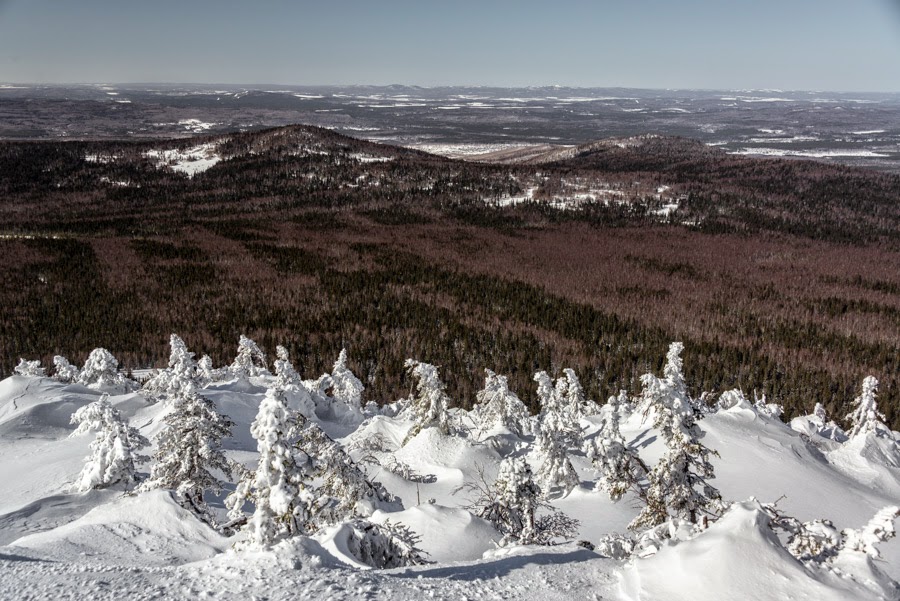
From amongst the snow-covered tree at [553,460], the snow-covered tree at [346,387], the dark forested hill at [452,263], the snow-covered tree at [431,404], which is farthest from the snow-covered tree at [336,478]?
the dark forested hill at [452,263]

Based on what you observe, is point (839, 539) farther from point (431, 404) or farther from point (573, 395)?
point (573, 395)

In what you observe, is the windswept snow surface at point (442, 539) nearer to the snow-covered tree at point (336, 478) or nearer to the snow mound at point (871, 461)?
the snow mound at point (871, 461)

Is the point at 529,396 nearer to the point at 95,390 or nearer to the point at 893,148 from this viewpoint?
the point at 95,390

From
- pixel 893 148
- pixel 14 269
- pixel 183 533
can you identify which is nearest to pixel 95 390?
pixel 183 533

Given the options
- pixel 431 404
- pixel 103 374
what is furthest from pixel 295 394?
pixel 103 374

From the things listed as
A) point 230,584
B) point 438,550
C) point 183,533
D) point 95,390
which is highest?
point 230,584

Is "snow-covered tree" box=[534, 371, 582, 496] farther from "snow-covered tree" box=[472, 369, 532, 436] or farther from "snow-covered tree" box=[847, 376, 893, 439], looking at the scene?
"snow-covered tree" box=[847, 376, 893, 439]

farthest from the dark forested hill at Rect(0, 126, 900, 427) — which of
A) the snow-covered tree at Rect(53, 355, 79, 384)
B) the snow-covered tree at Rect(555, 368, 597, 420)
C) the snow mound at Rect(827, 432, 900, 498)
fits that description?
the snow mound at Rect(827, 432, 900, 498)

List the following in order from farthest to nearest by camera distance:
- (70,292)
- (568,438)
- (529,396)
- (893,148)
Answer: (893,148) < (70,292) < (529,396) < (568,438)
